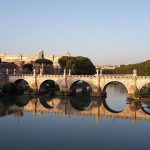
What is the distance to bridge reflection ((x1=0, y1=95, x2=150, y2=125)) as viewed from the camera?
38750 millimetres

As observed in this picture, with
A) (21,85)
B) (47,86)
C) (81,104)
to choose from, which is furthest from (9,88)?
(81,104)

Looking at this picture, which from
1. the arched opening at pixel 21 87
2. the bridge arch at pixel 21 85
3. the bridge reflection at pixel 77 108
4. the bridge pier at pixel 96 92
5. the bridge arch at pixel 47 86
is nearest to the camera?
the bridge reflection at pixel 77 108

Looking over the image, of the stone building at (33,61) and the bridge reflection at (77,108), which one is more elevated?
the stone building at (33,61)

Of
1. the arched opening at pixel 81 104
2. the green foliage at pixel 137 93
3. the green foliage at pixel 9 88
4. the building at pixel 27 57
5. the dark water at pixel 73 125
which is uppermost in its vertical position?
the building at pixel 27 57

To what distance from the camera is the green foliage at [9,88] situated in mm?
56559

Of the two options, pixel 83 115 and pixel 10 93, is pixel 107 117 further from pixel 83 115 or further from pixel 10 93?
pixel 10 93

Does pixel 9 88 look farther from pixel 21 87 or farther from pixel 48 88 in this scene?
pixel 48 88

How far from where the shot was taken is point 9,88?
5706cm

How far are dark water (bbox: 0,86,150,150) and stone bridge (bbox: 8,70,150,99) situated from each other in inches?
180

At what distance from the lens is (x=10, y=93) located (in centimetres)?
5753

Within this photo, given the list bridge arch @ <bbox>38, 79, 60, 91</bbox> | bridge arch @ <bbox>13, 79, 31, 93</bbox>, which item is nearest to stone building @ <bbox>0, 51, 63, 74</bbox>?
bridge arch @ <bbox>38, 79, 60, 91</bbox>

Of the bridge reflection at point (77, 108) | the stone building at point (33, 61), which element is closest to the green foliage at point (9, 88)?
the bridge reflection at point (77, 108)

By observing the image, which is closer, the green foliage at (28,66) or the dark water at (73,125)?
the dark water at (73,125)

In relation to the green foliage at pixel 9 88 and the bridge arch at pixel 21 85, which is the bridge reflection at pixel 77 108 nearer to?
the green foliage at pixel 9 88
